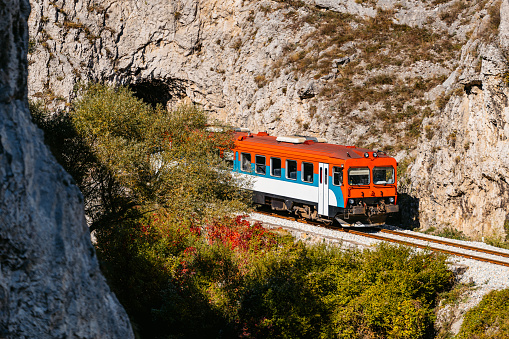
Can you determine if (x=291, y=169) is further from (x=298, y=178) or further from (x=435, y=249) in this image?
(x=435, y=249)

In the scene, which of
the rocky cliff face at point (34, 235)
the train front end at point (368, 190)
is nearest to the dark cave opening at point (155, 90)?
the train front end at point (368, 190)

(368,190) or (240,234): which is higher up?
(368,190)

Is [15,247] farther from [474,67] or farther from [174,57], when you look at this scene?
[174,57]

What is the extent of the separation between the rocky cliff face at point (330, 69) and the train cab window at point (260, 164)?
30.2 ft

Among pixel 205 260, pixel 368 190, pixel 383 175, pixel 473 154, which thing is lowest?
pixel 205 260

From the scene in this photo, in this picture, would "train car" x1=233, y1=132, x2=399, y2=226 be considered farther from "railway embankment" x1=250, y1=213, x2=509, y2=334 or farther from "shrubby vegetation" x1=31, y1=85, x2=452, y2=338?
"shrubby vegetation" x1=31, y1=85, x2=452, y2=338

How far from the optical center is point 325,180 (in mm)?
19750

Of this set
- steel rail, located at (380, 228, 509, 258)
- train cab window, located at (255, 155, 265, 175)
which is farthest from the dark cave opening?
steel rail, located at (380, 228, 509, 258)

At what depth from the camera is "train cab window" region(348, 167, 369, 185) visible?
19.3 m

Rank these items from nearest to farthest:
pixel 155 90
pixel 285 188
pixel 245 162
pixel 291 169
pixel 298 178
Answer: pixel 298 178, pixel 291 169, pixel 285 188, pixel 245 162, pixel 155 90

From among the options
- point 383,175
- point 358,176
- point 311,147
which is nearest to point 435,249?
point 383,175

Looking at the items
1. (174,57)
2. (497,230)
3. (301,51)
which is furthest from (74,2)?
(497,230)

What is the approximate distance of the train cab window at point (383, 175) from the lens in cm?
1991

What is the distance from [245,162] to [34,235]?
15.8 metres
